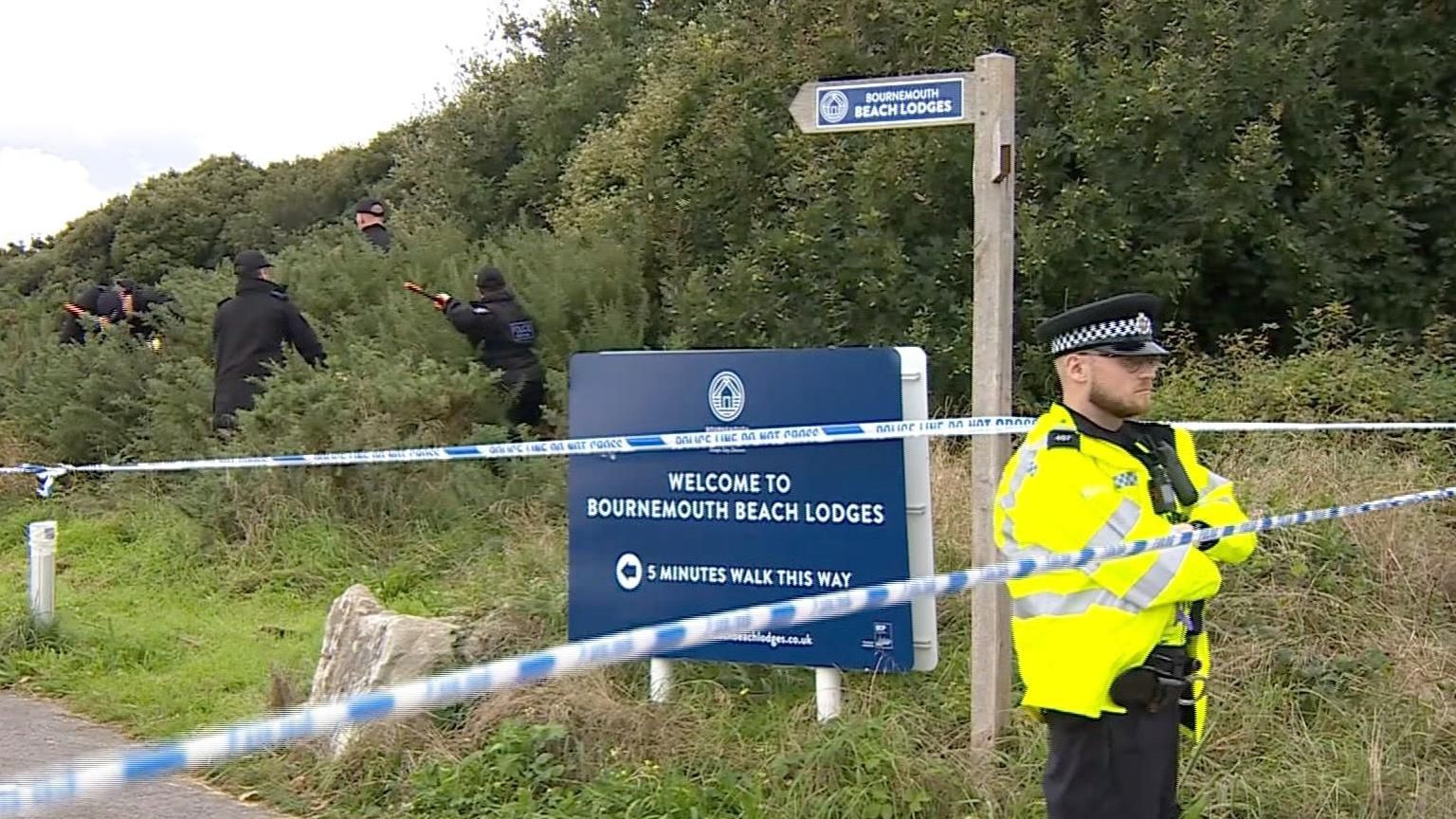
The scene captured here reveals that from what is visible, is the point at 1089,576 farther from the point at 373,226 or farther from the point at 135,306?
the point at 135,306

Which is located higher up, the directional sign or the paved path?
the directional sign

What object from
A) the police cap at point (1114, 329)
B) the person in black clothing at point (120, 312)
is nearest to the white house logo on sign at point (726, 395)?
the police cap at point (1114, 329)

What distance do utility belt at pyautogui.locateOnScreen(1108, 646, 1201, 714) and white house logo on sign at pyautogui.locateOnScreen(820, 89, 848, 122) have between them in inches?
95.3

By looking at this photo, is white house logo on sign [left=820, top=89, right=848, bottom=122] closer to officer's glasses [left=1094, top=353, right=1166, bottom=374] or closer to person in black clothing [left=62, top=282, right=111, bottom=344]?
officer's glasses [left=1094, top=353, right=1166, bottom=374]

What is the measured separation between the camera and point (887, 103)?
16.7ft

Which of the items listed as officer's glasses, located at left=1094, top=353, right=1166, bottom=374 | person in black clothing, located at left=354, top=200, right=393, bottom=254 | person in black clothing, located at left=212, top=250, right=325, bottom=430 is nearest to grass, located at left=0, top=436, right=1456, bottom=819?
officer's glasses, located at left=1094, top=353, right=1166, bottom=374

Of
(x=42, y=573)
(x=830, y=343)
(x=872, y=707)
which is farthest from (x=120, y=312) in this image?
(x=872, y=707)

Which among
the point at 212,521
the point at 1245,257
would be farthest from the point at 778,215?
the point at 212,521

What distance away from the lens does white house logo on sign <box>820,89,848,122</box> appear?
5184mm

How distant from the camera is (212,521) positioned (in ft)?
31.0


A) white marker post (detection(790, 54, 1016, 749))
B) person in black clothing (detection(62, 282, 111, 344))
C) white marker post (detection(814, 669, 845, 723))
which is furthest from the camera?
→ person in black clothing (detection(62, 282, 111, 344))

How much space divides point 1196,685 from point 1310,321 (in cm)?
663

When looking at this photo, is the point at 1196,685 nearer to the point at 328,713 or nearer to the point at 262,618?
the point at 328,713

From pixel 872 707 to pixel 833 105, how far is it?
216 cm
